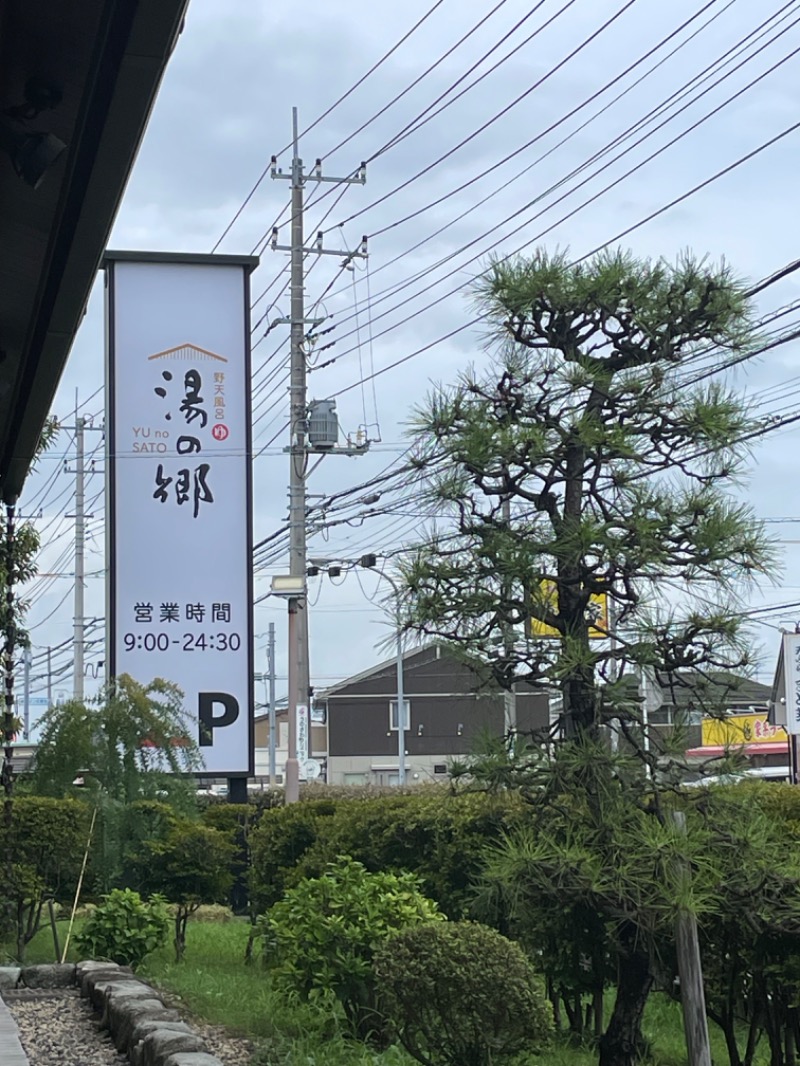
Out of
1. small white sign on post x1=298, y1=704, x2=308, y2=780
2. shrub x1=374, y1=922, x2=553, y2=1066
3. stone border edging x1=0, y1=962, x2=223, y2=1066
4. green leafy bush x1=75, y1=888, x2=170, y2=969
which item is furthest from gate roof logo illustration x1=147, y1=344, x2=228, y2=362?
shrub x1=374, y1=922, x2=553, y2=1066

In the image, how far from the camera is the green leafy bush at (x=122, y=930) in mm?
9609

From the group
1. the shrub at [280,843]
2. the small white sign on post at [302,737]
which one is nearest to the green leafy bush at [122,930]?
the shrub at [280,843]

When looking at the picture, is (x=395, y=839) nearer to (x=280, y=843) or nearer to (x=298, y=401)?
(x=280, y=843)

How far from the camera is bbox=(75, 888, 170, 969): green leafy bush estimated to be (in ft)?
31.5

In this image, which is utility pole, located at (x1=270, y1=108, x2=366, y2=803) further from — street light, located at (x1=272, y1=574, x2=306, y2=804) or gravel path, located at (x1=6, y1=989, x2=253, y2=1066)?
gravel path, located at (x1=6, y1=989, x2=253, y2=1066)

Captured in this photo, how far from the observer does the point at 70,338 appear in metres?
5.77

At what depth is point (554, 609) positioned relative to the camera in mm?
6809

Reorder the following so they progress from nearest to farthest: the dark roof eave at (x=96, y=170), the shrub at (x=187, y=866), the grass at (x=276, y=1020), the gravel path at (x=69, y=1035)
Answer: the dark roof eave at (x=96, y=170) → the grass at (x=276, y=1020) → the gravel path at (x=69, y=1035) → the shrub at (x=187, y=866)

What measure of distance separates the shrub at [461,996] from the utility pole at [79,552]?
3224 cm

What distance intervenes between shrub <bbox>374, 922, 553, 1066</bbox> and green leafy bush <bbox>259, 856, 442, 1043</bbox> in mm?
672

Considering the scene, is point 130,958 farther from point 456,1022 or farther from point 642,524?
Result: point 642,524

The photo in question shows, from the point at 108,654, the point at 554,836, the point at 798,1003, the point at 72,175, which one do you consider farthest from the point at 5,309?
the point at 108,654

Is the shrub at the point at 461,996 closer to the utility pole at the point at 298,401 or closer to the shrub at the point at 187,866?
the shrub at the point at 187,866

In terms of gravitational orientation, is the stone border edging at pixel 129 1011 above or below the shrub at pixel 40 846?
below
